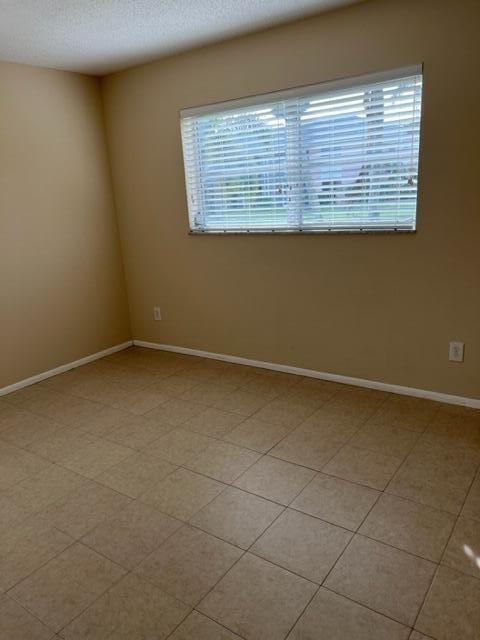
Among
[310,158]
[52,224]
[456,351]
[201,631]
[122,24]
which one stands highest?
[122,24]

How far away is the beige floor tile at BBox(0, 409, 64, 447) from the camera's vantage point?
9.08 feet

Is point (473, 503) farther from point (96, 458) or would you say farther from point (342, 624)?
point (96, 458)

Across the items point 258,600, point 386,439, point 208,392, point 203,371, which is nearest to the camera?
point 258,600

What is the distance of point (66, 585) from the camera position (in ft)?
5.56

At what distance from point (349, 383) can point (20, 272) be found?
254cm

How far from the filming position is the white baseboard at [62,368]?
3506mm

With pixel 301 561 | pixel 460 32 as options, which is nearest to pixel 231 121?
pixel 460 32

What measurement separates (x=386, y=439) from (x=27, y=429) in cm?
215

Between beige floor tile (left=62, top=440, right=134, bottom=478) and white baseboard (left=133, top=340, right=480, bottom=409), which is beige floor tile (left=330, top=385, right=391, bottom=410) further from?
beige floor tile (left=62, top=440, right=134, bottom=478)

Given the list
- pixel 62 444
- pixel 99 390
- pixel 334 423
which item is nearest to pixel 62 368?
pixel 99 390

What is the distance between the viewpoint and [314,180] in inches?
120

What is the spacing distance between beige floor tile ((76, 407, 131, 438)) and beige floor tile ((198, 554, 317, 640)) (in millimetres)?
1376

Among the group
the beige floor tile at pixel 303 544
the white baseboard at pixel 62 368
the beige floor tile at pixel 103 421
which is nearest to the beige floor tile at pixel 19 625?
the beige floor tile at pixel 303 544

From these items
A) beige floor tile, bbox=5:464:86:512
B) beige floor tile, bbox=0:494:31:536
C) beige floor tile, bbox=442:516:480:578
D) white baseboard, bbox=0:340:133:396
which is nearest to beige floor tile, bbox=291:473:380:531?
beige floor tile, bbox=442:516:480:578
